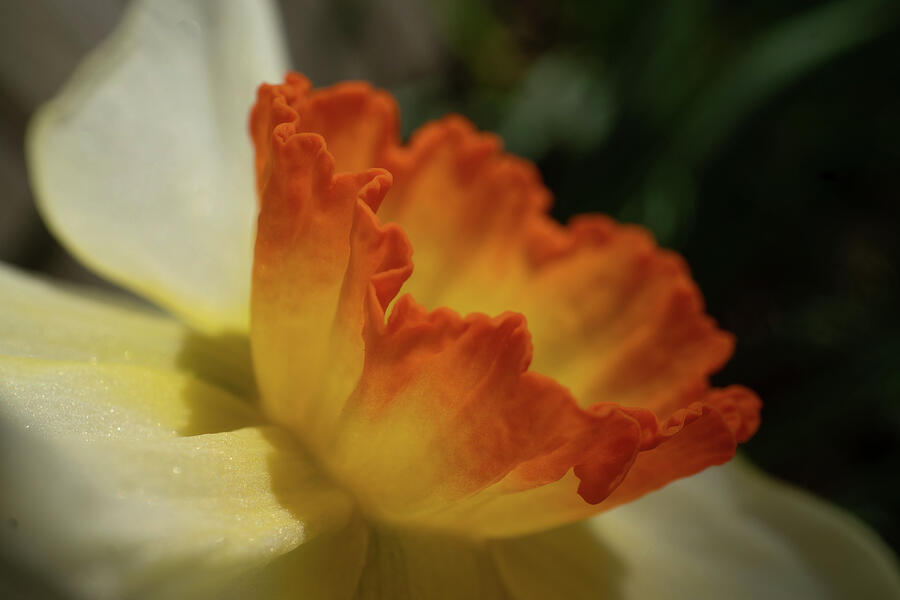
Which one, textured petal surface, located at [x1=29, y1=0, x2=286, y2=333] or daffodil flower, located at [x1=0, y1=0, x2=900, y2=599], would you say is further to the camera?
textured petal surface, located at [x1=29, y1=0, x2=286, y2=333]

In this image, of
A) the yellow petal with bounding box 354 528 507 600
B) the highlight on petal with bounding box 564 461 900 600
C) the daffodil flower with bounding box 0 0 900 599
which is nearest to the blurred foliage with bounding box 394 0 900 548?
the highlight on petal with bounding box 564 461 900 600

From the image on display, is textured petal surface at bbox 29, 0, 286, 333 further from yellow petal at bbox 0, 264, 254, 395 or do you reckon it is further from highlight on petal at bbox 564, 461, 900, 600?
highlight on petal at bbox 564, 461, 900, 600

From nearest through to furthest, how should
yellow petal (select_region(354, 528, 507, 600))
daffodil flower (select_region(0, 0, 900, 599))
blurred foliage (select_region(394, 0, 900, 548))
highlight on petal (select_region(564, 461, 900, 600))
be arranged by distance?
daffodil flower (select_region(0, 0, 900, 599)), yellow petal (select_region(354, 528, 507, 600)), highlight on petal (select_region(564, 461, 900, 600)), blurred foliage (select_region(394, 0, 900, 548))

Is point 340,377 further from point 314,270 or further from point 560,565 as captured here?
point 560,565

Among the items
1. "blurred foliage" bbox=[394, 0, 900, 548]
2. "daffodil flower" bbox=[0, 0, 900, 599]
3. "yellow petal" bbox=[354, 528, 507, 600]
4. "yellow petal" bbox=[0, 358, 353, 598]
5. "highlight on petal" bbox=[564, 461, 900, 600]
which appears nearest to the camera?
"yellow petal" bbox=[0, 358, 353, 598]

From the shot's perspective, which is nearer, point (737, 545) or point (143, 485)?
point (143, 485)

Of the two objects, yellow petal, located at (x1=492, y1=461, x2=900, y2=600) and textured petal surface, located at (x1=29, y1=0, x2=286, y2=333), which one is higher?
textured petal surface, located at (x1=29, y1=0, x2=286, y2=333)

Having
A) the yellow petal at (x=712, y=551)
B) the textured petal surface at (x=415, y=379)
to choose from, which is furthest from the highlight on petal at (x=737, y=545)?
the textured petal surface at (x=415, y=379)

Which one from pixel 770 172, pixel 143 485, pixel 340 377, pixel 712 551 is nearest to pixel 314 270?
pixel 340 377
